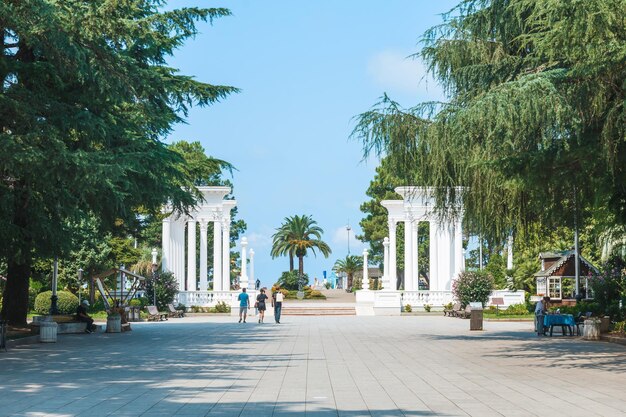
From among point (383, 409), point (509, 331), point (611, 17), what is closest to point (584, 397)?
point (383, 409)

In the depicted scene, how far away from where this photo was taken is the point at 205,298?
204 ft

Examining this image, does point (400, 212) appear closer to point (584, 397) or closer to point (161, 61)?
point (161, 61)

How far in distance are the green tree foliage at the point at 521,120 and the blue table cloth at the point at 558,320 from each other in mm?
4968

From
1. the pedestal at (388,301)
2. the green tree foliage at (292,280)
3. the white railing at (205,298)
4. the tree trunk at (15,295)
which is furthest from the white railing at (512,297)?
the green tree foliage at (292,280)

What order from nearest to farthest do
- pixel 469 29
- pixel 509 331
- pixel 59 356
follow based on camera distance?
1. pixel 59 356
2. pixel 469 29
3. pixel 509 331

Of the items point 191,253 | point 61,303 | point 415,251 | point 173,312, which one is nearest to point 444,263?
point 415,251

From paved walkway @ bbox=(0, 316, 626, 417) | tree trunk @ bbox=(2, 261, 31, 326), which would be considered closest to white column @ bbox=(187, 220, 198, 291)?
tree trunk @ bbox=(2, 261, 31, 326)

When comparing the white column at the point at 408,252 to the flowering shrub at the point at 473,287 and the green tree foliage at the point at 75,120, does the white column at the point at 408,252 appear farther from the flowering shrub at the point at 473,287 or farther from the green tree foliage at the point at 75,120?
the green tree foliage at the point at 75,120

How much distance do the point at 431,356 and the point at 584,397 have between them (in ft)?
28.8

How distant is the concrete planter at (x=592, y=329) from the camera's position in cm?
2945

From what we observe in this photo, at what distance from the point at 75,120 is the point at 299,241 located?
8408 centimetres

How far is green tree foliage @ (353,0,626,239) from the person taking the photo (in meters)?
18.9

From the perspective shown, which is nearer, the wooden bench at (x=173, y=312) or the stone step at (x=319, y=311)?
the wooden bench at (x=173, y=312)

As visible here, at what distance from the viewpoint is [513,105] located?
68.0ft
